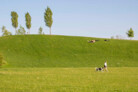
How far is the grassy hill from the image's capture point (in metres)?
82.5

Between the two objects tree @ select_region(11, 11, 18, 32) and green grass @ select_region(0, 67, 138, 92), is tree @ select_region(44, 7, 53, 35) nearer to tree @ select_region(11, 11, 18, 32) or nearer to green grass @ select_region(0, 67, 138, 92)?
tree @ select_region(11, 11, 18, 32)

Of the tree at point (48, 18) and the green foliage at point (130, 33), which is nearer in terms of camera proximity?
the tree at point (48, 18)

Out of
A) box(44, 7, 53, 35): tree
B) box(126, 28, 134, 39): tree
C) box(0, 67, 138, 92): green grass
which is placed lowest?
box(0, 67, 138, 92): green grass

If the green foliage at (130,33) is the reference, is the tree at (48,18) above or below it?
above

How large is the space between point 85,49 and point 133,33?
162ft

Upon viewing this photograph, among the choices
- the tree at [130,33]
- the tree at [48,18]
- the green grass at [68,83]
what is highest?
the tree at [48,18]

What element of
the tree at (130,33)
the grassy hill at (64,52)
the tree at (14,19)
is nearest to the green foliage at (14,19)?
the tree at (14,19)

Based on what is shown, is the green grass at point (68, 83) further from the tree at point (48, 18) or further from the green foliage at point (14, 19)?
the green foliage at point (14, 19)

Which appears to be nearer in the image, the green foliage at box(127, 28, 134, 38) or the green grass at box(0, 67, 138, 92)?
the green grass at box(0, 67, 138, 92)

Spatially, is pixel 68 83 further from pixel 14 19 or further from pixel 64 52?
pixel 14 19

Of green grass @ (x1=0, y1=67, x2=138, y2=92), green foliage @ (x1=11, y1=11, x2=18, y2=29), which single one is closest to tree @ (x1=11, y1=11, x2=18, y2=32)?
→ green foliage @ (x1=11, y1=11, x2=18, y2=29)

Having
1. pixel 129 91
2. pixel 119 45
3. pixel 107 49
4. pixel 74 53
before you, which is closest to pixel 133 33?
pixel 119 45

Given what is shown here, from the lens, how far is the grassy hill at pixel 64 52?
82.5m

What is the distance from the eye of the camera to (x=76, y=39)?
385ft
